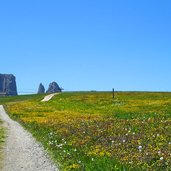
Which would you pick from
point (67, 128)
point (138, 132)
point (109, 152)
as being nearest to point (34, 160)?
point (109, 152)

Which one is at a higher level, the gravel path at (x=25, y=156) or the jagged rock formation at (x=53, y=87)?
the jagged rock formation at (x=53, y=87)

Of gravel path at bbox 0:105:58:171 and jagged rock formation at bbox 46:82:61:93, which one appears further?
jagged rock formation at bbox 46:82:61:93

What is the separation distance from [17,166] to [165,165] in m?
6.99

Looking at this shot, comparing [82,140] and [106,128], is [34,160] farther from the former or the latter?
[106,128]

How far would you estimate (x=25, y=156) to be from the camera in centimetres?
2203

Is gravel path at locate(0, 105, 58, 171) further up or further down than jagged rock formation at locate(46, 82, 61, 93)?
further down

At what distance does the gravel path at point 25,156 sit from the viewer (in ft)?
62.2

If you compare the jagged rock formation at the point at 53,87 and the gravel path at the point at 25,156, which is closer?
the gravel path at the point at 25,156

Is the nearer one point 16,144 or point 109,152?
point 109,152

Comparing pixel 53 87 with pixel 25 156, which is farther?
pixel 53 87

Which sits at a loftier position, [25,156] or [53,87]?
[53,87]

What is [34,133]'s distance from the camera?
32.6 metres

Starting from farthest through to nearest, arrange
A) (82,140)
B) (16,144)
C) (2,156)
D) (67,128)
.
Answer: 1. (67,128)
2. (16,144)
3. (82,140)
4. (2,156)

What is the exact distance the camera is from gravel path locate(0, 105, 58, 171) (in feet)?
62.2
